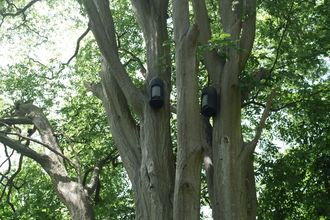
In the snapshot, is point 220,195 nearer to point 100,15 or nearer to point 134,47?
point 100,15

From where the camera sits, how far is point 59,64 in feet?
38.5

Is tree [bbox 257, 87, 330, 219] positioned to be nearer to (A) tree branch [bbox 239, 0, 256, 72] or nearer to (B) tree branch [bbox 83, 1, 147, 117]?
(A) tree branch [bbox 239, 0, 256, 72]

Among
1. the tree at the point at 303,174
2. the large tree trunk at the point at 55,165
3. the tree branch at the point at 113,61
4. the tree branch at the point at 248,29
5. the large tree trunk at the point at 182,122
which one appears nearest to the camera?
the large tree trunk at the point at 182,122

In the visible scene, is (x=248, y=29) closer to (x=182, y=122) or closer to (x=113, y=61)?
(x=113, y=61)

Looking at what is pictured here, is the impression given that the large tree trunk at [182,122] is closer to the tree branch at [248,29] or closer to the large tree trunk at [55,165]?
the tree branch at [248,29]

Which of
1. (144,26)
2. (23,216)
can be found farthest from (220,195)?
(23,216)

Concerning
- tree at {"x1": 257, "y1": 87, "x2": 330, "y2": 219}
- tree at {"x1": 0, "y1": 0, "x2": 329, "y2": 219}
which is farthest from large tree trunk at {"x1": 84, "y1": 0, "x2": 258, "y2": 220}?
tree at {"x1": 257, "y1": 87, "x2": 330, "y2": 219}

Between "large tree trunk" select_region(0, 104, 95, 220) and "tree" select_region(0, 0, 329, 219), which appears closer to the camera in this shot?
"tree" select_region(0, 0, 329, 219)

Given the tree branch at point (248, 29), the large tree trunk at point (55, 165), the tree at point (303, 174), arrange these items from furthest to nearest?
the tree at point (303, 174)
the tree branch at point (248, 29)
the large tree trunk at point (55, 165)

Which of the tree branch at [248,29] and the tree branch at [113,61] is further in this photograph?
the tree branch at [248,29]

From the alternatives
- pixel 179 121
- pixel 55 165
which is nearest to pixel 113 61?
pixel 179 121

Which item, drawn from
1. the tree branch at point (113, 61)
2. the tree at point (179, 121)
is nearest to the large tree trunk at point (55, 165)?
the tree at point (179, 121)

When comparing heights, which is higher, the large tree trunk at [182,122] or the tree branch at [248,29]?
the tree branch at [248,29]

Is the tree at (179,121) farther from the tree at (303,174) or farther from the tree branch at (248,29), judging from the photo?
the tree at (303,174)
